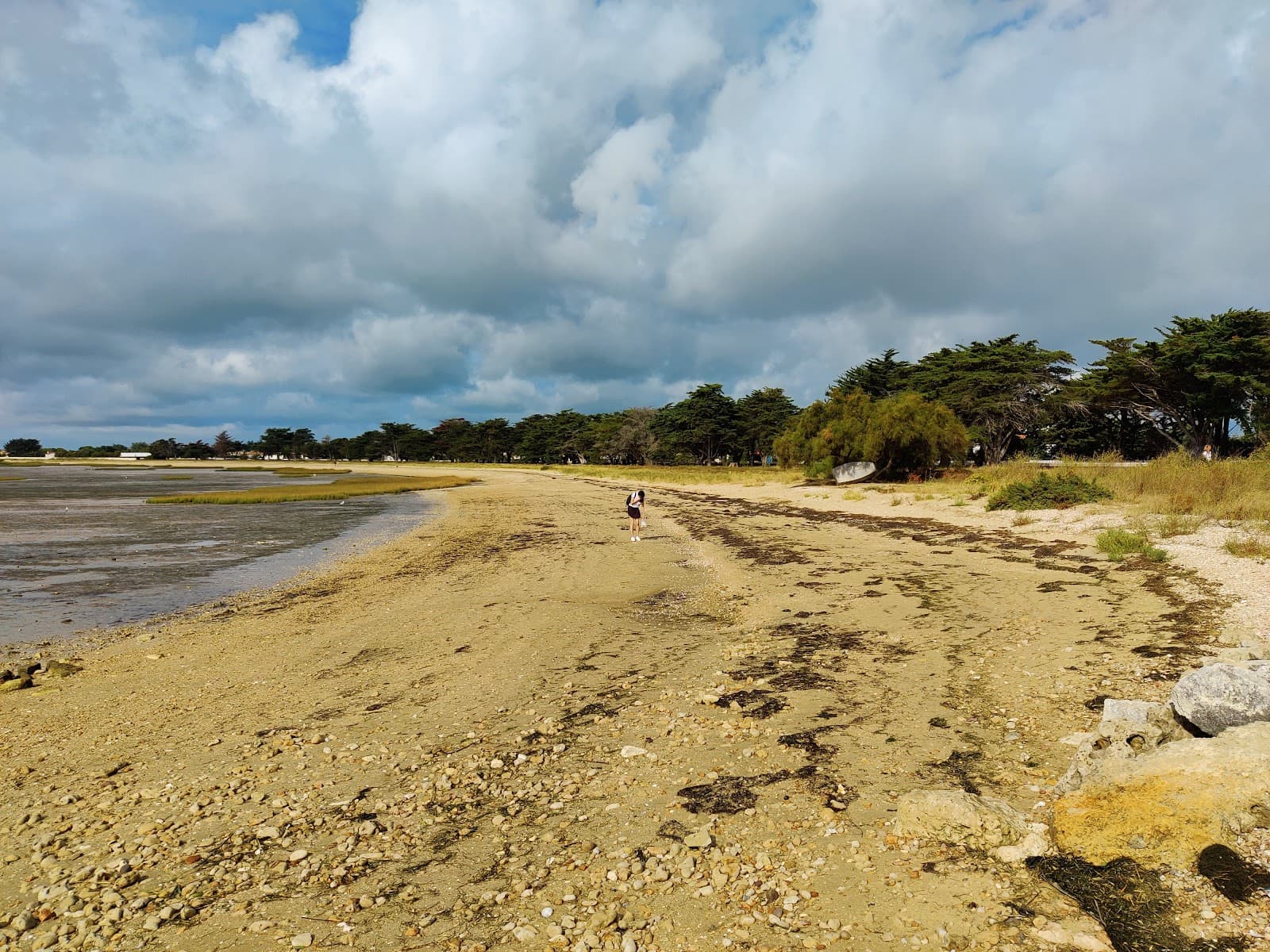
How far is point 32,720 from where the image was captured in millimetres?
6926

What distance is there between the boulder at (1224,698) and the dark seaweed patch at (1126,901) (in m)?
1.61

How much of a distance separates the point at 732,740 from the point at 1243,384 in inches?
1835

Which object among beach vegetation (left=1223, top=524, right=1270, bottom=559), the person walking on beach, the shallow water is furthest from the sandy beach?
the person walking on beach

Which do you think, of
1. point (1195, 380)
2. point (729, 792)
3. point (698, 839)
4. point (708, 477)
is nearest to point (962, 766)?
point (729, 792)

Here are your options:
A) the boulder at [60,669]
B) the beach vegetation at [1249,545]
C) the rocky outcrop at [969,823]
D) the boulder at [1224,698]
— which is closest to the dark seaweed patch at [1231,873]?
the rocky outcrop at [969,823]

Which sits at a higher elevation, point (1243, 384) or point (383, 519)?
point (1243, 384)

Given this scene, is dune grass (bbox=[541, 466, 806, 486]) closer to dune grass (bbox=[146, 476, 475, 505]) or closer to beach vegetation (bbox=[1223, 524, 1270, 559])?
dune grass (bbox=[146, 476, 475, 505])

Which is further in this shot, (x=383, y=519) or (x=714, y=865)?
(x=383, y=519)

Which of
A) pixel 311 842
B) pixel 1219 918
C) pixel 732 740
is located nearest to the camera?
pixel 1219 918

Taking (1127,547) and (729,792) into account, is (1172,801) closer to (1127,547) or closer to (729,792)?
(729,792)

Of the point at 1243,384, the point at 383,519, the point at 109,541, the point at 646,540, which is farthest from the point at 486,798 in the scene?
the point at 1243,384

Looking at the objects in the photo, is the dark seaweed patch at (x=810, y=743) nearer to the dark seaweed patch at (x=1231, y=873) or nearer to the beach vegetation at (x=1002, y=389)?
the dark seaweed patch at (x=1231, y=873)

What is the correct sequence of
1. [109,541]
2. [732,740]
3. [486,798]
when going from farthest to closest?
1. [109,541]
2. [732,740]
3. [486,798]

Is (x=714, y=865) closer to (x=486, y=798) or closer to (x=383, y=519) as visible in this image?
(x=486, y=798)
